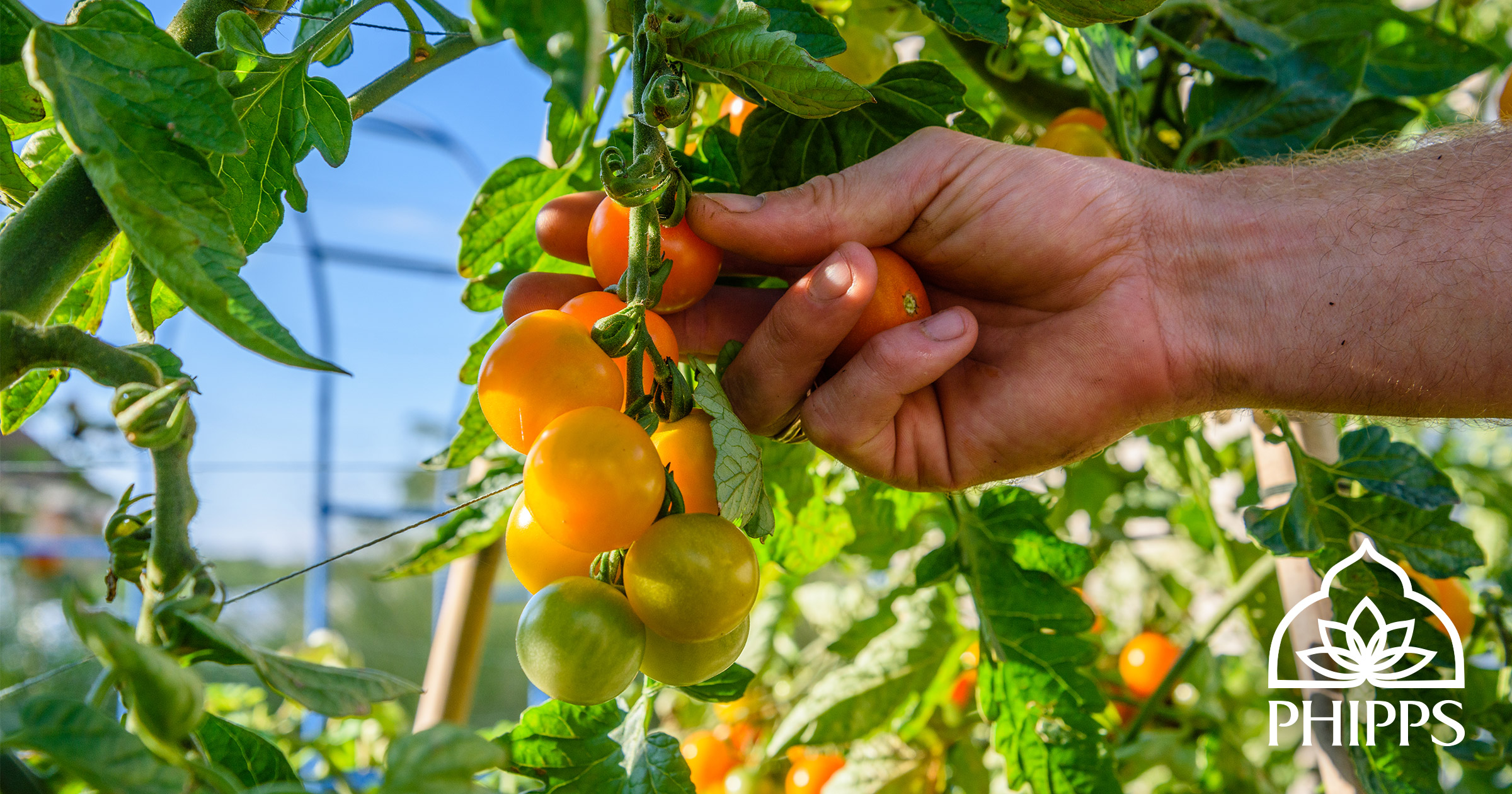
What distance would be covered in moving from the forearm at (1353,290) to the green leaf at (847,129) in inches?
9.6

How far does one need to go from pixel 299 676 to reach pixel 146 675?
0.05 metres

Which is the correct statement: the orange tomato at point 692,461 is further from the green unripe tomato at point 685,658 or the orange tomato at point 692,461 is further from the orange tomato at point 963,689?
the orange tomato at point 963,689

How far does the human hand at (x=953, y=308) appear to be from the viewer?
583mm

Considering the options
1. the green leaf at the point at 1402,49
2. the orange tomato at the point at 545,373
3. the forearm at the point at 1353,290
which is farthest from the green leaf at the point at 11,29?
the green leaf at the point at 1402,49

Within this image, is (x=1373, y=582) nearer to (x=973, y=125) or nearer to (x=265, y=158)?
(x=973, y=125)

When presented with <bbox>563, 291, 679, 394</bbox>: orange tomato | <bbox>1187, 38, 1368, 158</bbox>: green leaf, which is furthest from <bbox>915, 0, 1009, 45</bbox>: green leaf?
<bbox>1187, 38, 1368, 158</bbox>: green leaf

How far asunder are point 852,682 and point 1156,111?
2.10 ft

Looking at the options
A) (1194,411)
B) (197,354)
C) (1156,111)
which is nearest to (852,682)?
(1194,411)

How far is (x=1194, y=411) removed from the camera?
74 centimetres

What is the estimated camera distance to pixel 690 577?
396mm

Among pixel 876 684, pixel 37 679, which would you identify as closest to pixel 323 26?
pixel 37 679

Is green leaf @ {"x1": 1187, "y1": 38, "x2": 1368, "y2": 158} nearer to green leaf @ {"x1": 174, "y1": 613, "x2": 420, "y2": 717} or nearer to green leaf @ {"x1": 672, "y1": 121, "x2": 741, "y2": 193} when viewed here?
green leaf @ {"x1": 672, "y1": 121, "x2": 741, "y2": 193}

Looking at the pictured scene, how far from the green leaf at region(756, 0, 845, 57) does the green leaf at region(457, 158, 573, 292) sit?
25 centimetres

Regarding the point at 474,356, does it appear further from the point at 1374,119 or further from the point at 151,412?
the point at 1374,119
